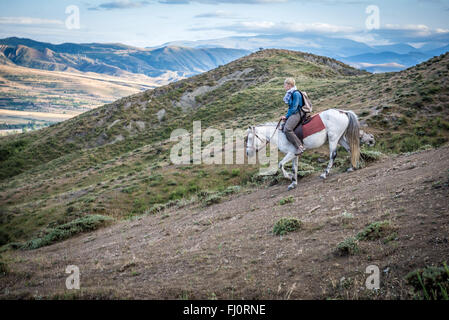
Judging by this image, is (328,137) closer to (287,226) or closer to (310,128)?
(310,128)

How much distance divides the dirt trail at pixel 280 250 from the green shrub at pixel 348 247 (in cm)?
13

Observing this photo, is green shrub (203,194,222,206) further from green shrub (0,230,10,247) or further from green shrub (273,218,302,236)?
green shrub (0,230,10,247)

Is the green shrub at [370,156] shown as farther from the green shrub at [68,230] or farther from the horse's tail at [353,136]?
the green shrub at [68,230]

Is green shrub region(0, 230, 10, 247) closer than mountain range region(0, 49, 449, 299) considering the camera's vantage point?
No

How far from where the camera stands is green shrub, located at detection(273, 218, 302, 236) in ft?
24.0

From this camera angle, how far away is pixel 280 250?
6.44 metres

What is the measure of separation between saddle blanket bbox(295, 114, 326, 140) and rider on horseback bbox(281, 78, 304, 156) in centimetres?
29

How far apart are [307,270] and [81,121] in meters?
55.9

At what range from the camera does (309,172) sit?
1330 centimetres

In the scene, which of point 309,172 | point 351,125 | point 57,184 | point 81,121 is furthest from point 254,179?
point 81,121

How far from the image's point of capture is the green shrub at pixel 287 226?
7320mm

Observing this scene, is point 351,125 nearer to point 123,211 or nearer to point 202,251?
point 202,251

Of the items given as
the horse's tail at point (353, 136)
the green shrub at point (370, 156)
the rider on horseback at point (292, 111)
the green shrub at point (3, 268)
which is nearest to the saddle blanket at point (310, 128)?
the rider on horseback at point (292, 111)

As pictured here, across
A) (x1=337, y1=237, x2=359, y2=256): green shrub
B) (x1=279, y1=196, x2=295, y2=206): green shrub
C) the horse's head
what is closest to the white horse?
(x1=279, y1=196, x2=295, y2=206): green shrub
